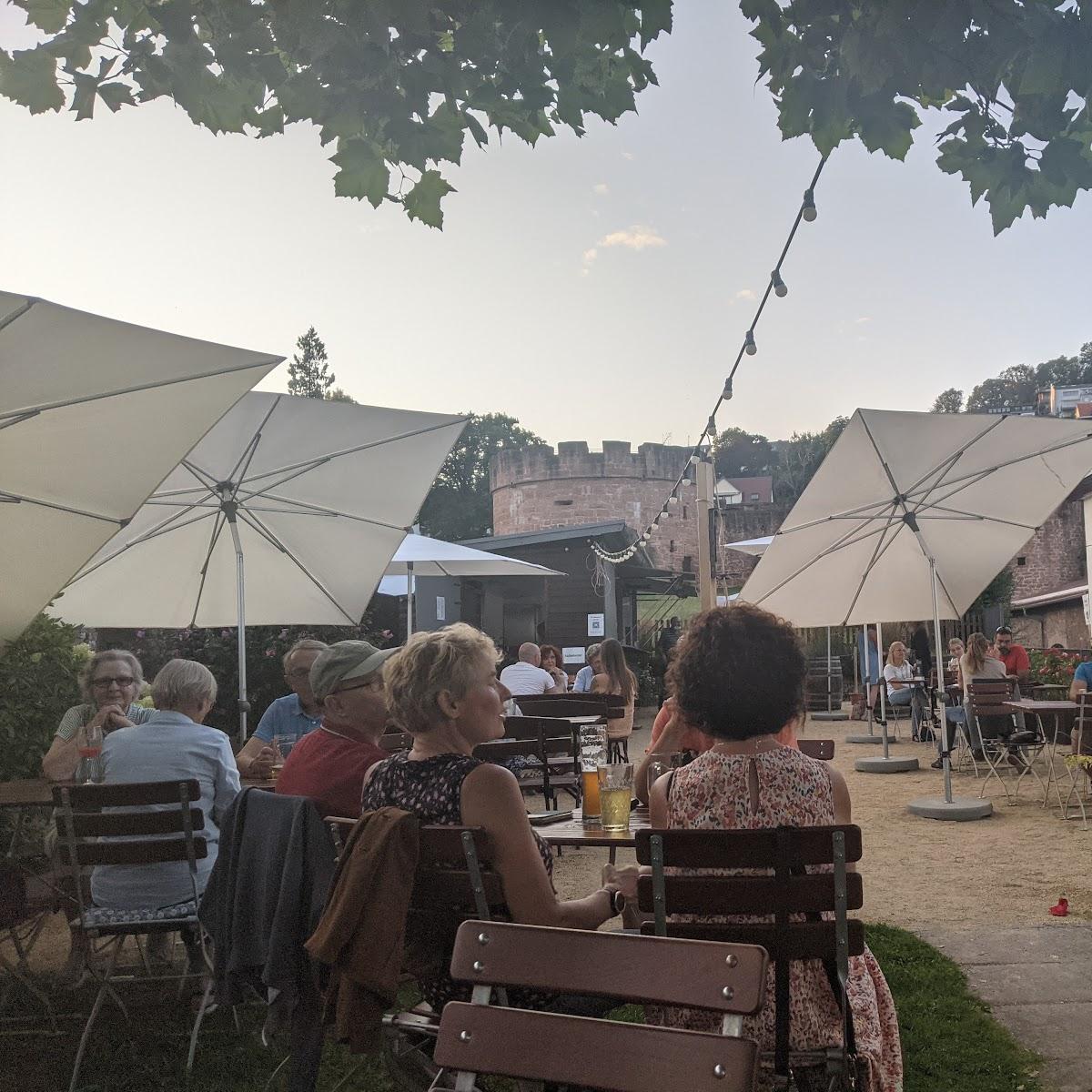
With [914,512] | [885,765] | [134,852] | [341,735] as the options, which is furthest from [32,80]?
[885,765]

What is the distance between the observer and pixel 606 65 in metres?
3.96

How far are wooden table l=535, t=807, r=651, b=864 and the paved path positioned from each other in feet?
4.86

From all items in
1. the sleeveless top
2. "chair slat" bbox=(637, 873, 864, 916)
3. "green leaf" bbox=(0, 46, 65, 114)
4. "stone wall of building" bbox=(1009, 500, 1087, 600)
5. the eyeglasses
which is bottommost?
"chair slat" bbox=(637, 873, 864, 916)

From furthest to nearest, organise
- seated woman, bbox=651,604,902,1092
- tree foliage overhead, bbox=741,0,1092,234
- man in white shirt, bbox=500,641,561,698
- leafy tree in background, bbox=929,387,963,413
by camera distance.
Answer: leafy tree in background, bbox=929,387,963,413, man in white shirt, bbox=500,641,561,698, tree foliage overhead, bbox=741,0,1092,234, seated woman, bbox=651,604,902,1092

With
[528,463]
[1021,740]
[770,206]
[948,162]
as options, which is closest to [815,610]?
[1021,740]

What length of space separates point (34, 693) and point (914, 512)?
20.8 ft

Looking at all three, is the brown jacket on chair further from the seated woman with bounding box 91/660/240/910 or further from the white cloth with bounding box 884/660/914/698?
the white cloth with bounding box 884/660/914/698

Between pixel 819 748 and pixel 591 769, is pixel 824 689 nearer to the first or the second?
pixel 819 748

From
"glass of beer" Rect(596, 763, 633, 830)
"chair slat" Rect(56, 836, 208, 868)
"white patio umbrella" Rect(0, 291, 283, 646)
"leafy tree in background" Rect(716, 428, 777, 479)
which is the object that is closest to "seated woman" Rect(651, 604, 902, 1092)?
"glass of beer" Rect(596, 763, 633, 830)

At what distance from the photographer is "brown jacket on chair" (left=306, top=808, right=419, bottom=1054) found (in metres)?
2.45

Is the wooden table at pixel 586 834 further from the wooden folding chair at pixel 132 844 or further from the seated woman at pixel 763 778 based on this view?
the wooden folding chair at pixel 132 844

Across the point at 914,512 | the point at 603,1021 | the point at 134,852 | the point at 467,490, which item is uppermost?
the point at 467,490

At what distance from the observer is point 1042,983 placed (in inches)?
181

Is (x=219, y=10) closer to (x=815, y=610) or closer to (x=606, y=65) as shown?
(x=606, y=65)
